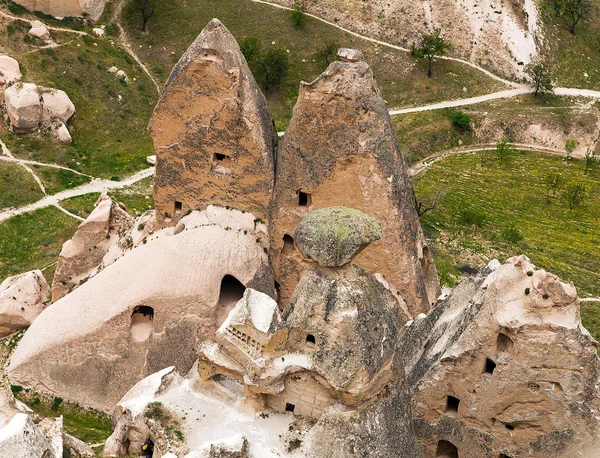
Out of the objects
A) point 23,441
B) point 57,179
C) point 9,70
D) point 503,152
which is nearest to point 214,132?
point 23,441

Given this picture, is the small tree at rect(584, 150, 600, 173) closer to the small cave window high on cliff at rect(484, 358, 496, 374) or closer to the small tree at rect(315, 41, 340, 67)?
the small tree at rect(315, 41, 340, 67)

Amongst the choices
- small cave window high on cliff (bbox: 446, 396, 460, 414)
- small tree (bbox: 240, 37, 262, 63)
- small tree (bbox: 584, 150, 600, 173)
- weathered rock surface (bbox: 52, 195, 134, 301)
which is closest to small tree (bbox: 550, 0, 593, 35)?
small tree (bbox: 584, 150, 600, 173)

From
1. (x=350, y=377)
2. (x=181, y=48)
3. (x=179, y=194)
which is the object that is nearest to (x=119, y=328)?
(x=179, y=194)

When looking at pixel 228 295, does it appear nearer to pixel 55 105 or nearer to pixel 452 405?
pixel 452 405

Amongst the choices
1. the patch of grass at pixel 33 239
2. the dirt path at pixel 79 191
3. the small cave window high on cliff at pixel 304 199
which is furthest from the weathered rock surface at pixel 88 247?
the dirt path at pixel 79 191

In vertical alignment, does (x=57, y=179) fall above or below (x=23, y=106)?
below

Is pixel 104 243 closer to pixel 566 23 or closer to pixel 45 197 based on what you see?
pixel 45 197
